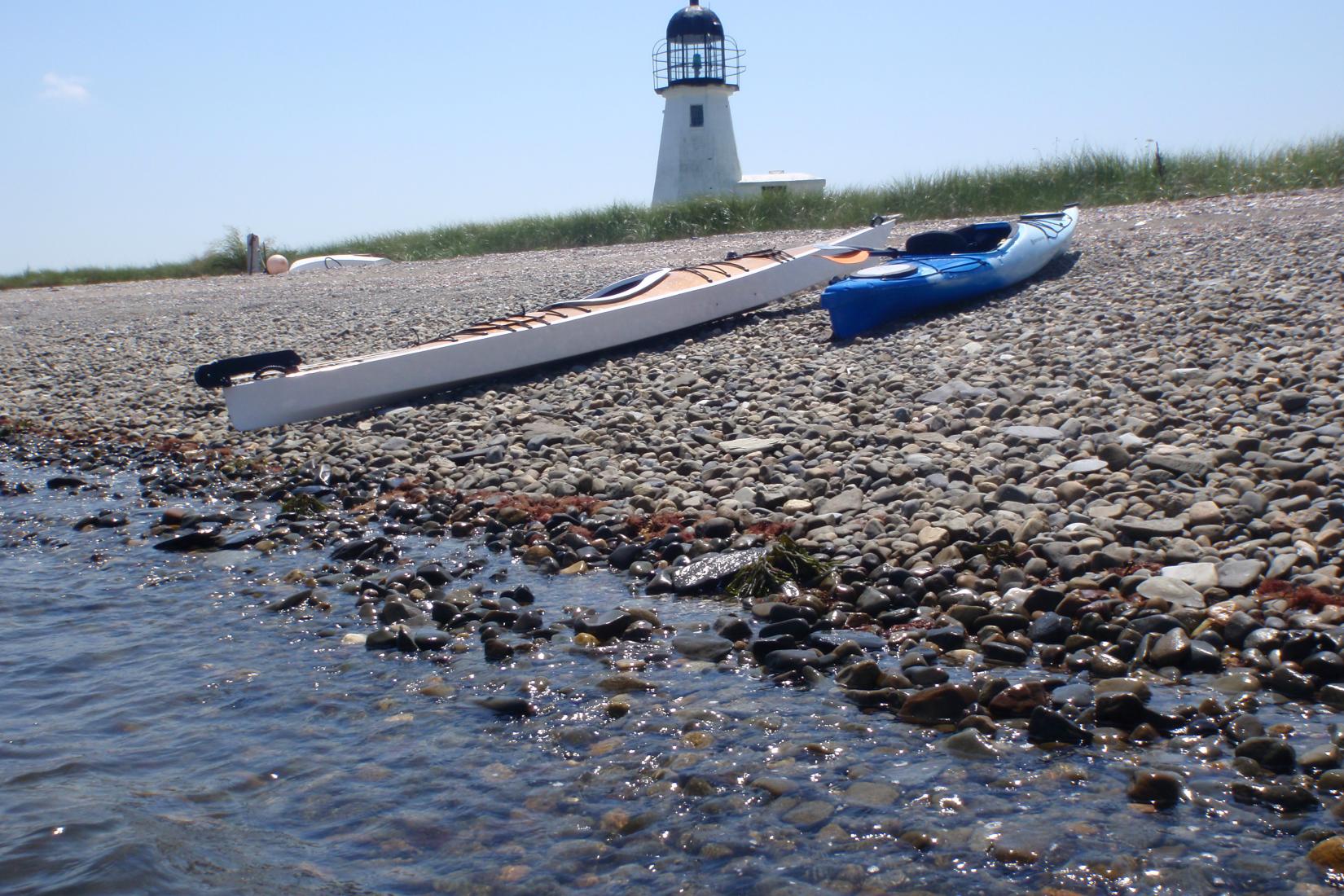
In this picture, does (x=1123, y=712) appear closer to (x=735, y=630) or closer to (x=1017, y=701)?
(x=1017, y=701)

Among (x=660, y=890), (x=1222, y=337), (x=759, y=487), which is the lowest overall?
(x=660, y=890)

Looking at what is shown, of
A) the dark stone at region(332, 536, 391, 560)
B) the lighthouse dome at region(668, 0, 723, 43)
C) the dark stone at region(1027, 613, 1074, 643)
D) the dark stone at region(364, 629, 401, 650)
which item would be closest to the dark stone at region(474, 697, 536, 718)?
the dark stone at region(364, 629, 401, 650)

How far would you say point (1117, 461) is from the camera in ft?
18.2

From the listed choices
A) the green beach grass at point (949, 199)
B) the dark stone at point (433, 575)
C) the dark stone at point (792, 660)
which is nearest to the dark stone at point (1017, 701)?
the dark stone at point (792, 660)

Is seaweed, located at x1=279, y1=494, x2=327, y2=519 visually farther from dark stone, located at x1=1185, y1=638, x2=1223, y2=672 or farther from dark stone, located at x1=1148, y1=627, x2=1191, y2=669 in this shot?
dark stone, located at x1=1185, y1=638, x2=1223, y2=672

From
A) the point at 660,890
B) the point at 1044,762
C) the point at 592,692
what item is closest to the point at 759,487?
the point at 592,692

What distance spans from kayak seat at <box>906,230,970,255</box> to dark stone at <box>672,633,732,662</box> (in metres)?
8.23

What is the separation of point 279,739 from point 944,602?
2536mm

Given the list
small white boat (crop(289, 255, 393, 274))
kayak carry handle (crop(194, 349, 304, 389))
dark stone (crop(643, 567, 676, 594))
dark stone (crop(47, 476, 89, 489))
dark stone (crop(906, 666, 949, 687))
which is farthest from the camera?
small white boat (crop(289, 255, 393, 274))

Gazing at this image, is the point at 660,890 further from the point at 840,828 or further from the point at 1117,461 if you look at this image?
the point at 1117,461

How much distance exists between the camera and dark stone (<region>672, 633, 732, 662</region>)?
414cm

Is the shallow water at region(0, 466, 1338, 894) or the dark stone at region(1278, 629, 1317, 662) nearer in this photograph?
the shallow water at region(0, 466, 1338, 894)

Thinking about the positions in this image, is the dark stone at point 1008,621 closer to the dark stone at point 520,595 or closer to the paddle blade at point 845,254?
the dark stone at point 520,595

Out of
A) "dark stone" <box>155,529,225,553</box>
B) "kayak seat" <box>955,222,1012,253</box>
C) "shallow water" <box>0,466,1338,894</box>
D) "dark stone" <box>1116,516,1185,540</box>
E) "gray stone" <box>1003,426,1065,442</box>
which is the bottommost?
"shallow water" <box>0,466,1338,894</box>
